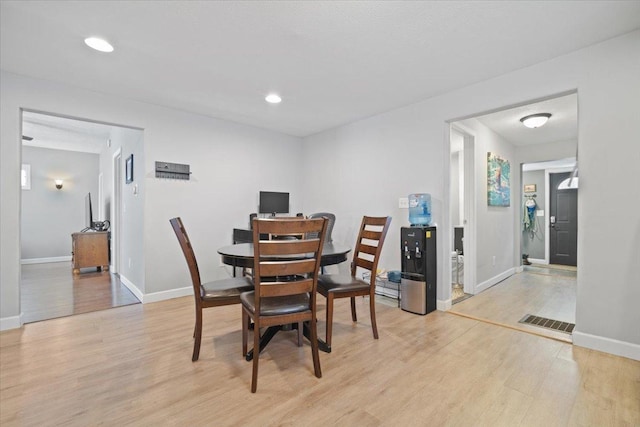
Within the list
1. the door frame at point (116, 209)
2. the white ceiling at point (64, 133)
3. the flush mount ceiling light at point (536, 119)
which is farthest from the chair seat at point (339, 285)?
the white ceiling at point (64, 133)

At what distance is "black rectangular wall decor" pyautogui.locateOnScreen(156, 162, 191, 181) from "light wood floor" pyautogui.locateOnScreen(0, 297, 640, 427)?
1.89 m

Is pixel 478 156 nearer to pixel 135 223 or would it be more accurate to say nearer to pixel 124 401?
pixel 124 401

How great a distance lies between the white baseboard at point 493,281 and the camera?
4043 millimetres

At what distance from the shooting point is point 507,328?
271 centimetres

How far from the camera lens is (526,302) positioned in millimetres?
3535

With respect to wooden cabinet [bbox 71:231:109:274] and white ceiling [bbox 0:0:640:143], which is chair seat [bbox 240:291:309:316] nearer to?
white ceiling [bbox 0:0:640:143]

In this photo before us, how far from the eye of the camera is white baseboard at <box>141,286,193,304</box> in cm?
352

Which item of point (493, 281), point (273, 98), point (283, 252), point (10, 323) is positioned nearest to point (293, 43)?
point (273, 98)

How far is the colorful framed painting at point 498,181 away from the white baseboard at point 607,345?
238 cm

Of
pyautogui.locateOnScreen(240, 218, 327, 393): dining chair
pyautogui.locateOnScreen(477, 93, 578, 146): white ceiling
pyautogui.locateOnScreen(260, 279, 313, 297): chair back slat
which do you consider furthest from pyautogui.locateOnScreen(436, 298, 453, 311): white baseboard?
pyautogui.locateOnScreen(477, 93, 578, 146): white ceiling

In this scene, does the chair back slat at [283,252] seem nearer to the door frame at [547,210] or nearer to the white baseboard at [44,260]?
the door frame at [547,210]

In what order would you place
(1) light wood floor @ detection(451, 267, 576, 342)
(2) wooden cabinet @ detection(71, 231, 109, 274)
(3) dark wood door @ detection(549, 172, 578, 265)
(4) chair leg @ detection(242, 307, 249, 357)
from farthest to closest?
1. (3) dark wood door @ detection(549, 172, 578, 265)
2. (2) wooden cabinet @ detection(71, 231, 109, 274)
3. (1) light wood floor @ detection(451, 267, 576, 342)
4. (4) chair leg @ detection(242, 307, 249, 357)

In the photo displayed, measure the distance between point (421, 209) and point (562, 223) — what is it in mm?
5266

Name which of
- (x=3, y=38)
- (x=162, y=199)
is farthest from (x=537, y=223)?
(x=3, y=38)
